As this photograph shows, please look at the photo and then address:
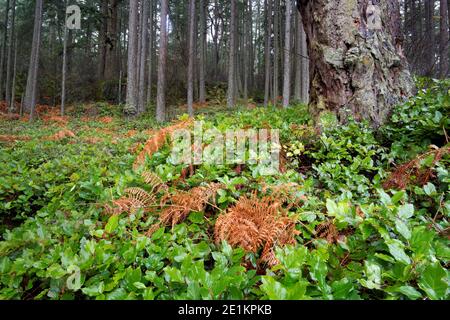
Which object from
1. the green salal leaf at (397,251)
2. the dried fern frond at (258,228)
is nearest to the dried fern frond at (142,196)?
the dried fern frond at (258,228)

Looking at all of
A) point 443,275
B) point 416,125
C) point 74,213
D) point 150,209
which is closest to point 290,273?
point 443,275

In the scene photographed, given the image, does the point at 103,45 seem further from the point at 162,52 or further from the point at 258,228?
the point at 258,228

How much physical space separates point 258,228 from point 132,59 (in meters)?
16.9

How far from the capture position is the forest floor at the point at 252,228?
1.45 m

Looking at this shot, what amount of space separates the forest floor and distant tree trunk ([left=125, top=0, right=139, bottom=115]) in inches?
570

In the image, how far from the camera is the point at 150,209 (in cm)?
231

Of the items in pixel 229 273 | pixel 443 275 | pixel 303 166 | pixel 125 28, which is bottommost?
pixel 229 273

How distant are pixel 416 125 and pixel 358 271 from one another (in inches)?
96.3

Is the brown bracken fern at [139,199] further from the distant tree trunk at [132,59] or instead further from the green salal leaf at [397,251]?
the distant tree trunk at [132,59]

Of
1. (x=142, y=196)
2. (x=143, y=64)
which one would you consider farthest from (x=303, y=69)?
(x=142, y=196)

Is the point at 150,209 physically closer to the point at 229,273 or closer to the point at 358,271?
the point at 229,273

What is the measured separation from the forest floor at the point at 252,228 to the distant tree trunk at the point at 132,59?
47.5ft

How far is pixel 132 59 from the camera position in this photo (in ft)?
54.6

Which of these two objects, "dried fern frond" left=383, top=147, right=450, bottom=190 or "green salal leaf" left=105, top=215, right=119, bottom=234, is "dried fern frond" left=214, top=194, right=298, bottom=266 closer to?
"green salal leaf" left=105, top=215, right=119, bottom=234
